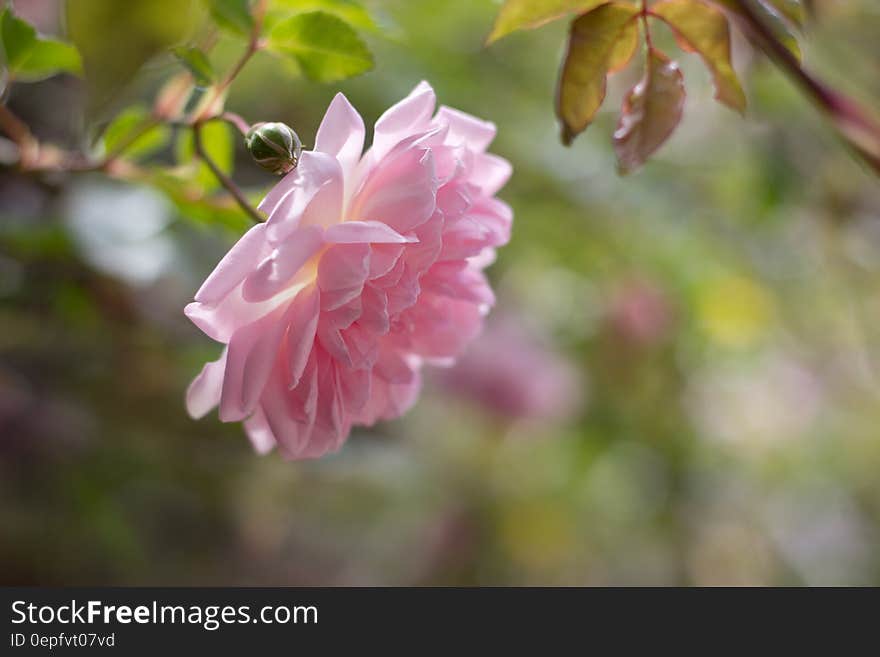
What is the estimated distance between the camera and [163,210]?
45cm

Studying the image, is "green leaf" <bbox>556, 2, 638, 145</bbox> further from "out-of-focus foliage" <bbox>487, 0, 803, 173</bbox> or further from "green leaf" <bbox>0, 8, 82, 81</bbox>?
"green leaf" <bbox>0, 8, 82, 81</bbox>

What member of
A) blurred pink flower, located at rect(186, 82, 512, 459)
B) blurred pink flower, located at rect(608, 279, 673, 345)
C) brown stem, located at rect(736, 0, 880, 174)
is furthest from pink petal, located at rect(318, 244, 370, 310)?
blurred pink flower, located at rect(608, 279, 673, 345)

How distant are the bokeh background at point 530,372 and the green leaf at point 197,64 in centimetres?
2

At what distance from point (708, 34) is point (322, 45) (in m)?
0.12

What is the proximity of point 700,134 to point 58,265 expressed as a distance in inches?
25.3

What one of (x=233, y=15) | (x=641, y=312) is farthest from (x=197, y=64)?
(x=641, y=312)

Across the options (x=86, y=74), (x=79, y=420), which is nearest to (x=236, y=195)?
(x=86, y=74)

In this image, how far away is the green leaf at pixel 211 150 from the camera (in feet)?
1.06

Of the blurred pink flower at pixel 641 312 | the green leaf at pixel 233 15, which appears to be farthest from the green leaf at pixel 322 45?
the blurred pink flower at pixel 641 312

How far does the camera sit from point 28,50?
0.30 metres

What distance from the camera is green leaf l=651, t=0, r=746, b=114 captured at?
0.26 metres

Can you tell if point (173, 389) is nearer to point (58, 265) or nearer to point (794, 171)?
point (58, 265)

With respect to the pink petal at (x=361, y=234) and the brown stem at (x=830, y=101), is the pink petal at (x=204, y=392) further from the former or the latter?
the brown stem at (x=830, y=101)

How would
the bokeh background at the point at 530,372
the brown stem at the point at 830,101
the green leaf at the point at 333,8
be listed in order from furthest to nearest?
the bokeh background at the point at 530,372, the green leaf at the point at 333,8, the brown stem at the point at 830,101
